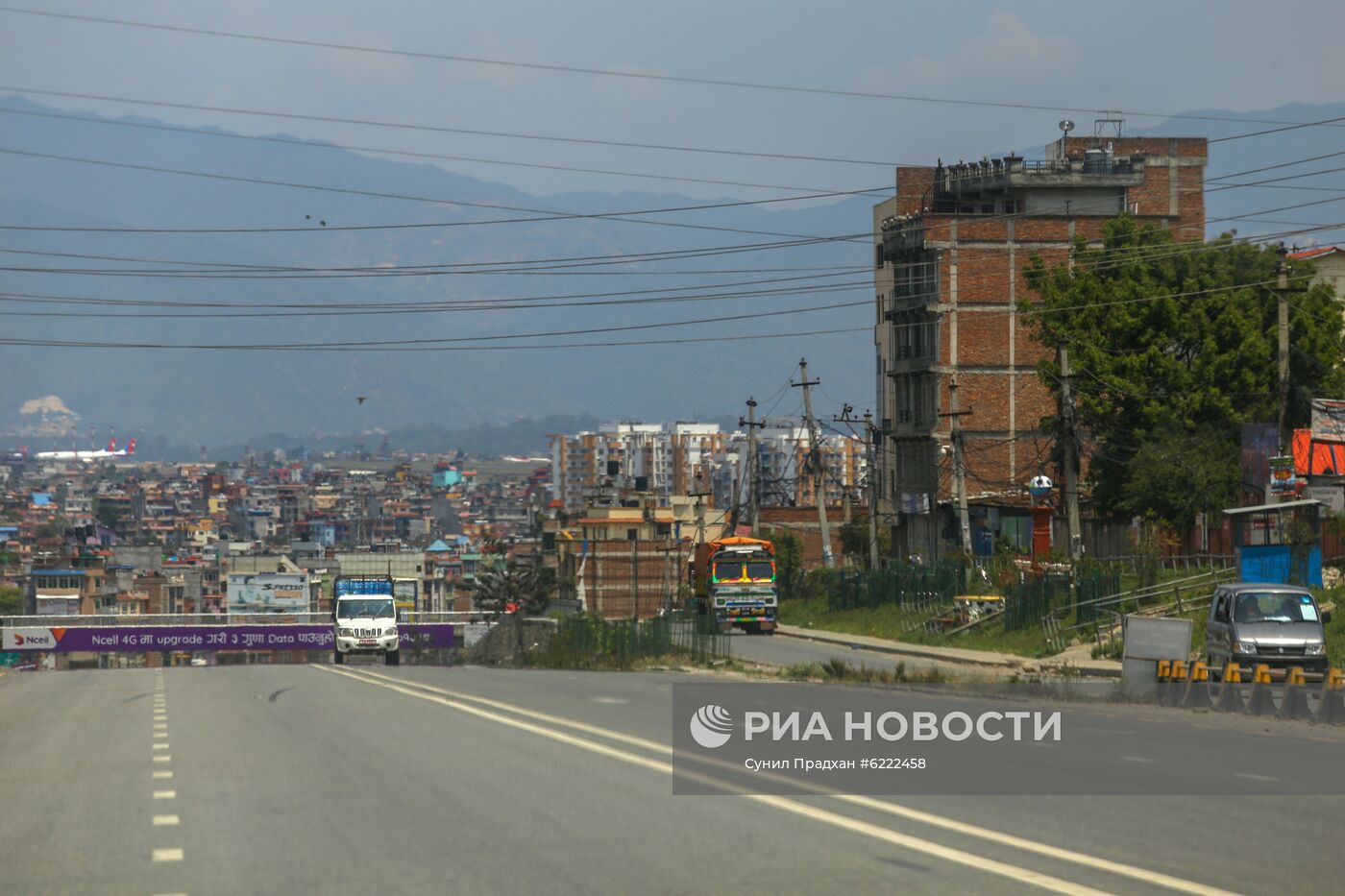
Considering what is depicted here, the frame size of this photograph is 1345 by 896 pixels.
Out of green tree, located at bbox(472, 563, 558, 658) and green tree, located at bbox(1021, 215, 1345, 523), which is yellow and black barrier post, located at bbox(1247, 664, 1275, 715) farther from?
green tree, located at bbox(472, 563, 558, 658)

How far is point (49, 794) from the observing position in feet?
50.1

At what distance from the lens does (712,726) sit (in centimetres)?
2128

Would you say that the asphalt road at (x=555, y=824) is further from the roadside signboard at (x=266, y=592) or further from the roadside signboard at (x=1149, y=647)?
the roadside signboard at (x=266, y=592)

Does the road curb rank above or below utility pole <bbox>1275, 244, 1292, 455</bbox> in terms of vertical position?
below

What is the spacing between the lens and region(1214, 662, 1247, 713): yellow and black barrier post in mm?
25703

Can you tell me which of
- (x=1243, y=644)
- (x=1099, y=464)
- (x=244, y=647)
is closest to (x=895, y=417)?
(x=1099, y=464)

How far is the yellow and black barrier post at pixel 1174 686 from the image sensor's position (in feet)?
88.1

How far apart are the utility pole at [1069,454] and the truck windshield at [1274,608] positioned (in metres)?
26.1

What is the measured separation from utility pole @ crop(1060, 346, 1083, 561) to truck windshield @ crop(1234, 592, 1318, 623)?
26091mm

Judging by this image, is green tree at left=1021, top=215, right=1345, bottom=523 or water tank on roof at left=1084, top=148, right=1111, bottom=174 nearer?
green tree at left=1021, top=215, right=1345, bottom=523

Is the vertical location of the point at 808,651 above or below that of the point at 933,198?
below

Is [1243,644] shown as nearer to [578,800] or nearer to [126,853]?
[578,800]

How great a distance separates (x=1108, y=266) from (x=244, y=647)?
1531 inches

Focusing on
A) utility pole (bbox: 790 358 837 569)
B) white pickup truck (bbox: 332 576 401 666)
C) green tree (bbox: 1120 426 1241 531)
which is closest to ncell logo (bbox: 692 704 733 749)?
white pickup truck (bbox: 332 576 401 666)
